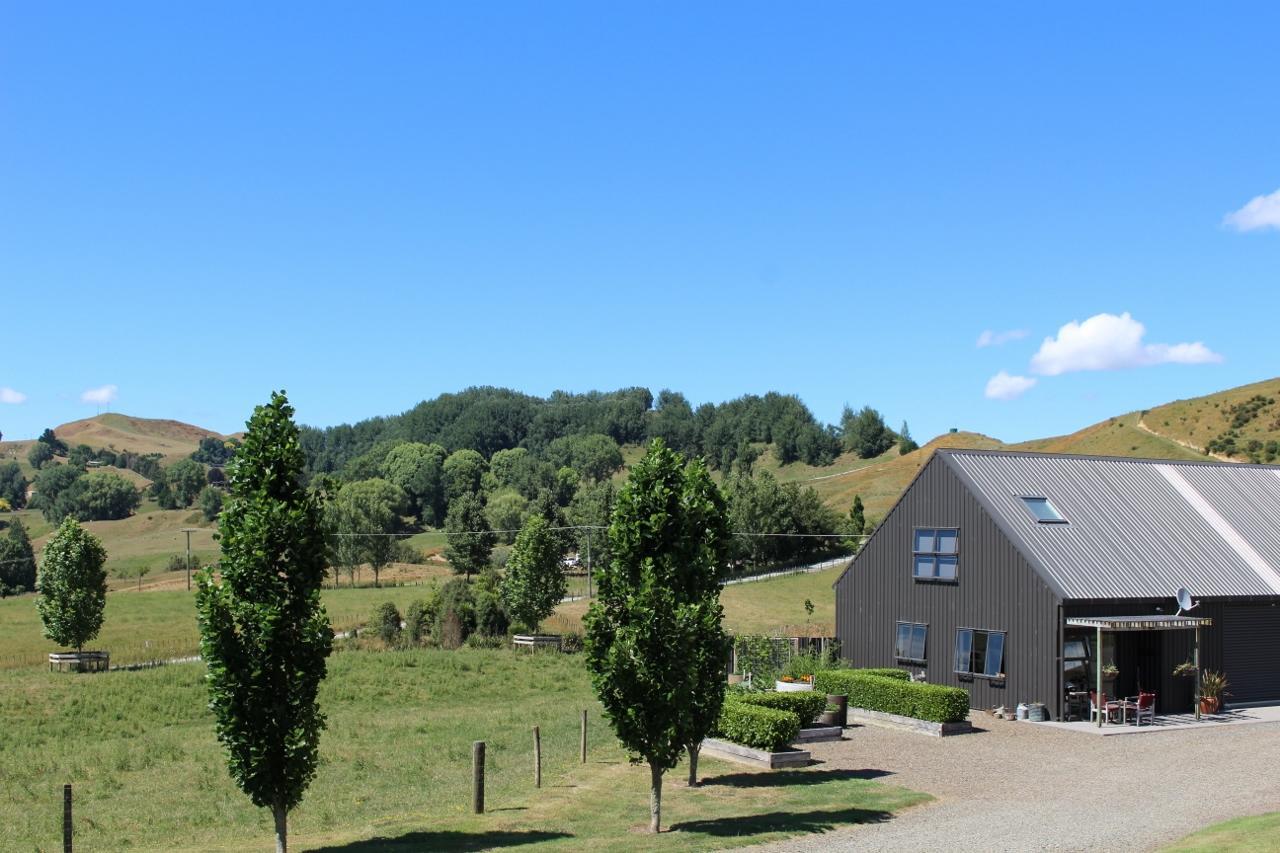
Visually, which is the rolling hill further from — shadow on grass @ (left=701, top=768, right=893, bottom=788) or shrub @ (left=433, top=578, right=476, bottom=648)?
shadow on grass @ (left=701, top=768, right=893, bottom=788)

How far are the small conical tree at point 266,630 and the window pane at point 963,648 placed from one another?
67.4ft

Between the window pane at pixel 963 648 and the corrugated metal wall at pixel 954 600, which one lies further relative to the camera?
the window pane at pixel 963 648

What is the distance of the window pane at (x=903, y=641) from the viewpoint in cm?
3403

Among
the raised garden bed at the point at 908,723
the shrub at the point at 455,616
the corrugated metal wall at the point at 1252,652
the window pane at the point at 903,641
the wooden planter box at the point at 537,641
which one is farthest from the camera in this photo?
the shrub at the point at 455,616

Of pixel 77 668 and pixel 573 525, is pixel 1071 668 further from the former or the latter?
pixel 573 525

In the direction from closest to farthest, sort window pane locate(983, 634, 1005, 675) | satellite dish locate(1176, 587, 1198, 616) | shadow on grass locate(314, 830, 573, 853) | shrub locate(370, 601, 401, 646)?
shadow on grass locate(314, 830, 573, 853) → satellite dish locate(1176, 587, 1198, 616) → window pane locate(983, 634, 1005, 675) → shrub locate(370, 601, 401, 646)

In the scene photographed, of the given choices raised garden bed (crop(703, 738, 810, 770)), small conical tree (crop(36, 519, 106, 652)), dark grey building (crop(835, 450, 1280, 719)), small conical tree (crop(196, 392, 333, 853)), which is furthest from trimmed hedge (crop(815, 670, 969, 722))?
small conical tree (crop(36, 519, 106, 652))

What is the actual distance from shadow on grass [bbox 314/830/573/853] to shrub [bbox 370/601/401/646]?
1478 inches

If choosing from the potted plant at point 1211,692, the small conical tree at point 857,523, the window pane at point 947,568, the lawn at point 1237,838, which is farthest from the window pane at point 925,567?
the small conical tree at point 857,523

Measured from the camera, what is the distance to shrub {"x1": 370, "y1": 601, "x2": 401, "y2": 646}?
54.6 metres

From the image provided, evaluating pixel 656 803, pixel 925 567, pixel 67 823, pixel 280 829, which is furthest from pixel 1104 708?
pixel 67 823

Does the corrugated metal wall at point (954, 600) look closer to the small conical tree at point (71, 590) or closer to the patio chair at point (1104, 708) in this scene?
the patio chair at point (1104, 708)

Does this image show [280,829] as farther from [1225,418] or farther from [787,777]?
[1225,418]

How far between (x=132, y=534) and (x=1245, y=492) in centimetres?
13616
